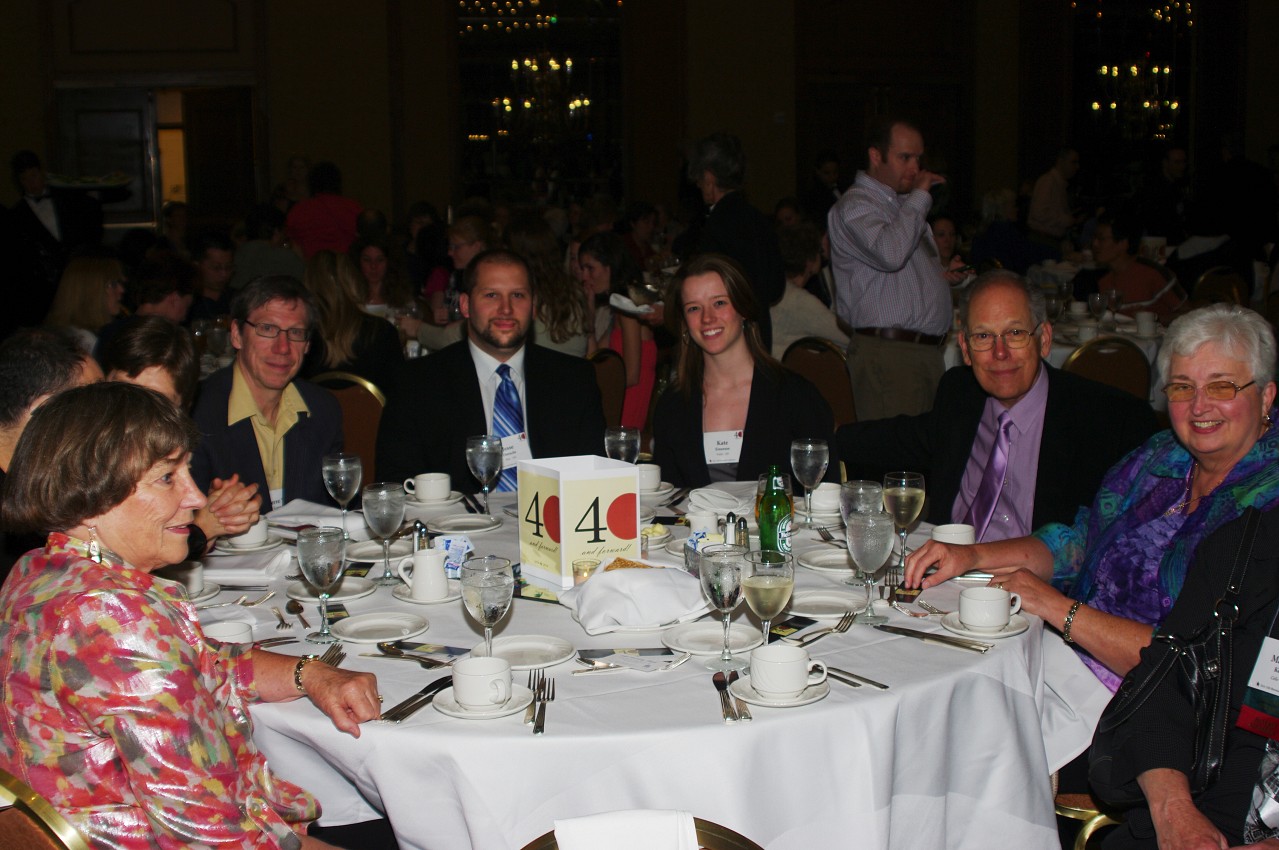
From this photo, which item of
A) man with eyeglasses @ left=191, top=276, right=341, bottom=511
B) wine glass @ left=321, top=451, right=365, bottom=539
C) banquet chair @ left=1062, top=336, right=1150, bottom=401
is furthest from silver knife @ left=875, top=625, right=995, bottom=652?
banquet chair @ left=1062, top=336, right=1150, bottom=401

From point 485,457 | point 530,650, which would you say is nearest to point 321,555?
point 530,650

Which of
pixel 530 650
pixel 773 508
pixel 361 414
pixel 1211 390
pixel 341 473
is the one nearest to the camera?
pixel 530 650

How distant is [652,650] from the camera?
6.43ft

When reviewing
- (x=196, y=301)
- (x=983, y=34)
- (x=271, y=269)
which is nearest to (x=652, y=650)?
(x=196, y=301)

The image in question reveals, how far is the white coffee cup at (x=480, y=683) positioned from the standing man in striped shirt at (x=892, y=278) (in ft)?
11.5

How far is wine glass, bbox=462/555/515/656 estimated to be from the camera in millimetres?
1834

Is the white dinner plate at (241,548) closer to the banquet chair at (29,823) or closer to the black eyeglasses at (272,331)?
the black eyeglasses at (272,331)

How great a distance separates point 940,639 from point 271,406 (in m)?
2.09

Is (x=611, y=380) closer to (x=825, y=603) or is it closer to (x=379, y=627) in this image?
(x=825, y=603)

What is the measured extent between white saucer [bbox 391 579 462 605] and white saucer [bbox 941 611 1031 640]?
87 cm

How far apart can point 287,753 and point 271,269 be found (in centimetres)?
649

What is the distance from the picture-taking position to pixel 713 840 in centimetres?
133

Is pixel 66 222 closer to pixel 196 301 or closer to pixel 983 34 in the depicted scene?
pixel 196 301

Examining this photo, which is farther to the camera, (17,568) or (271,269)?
(271,269)
